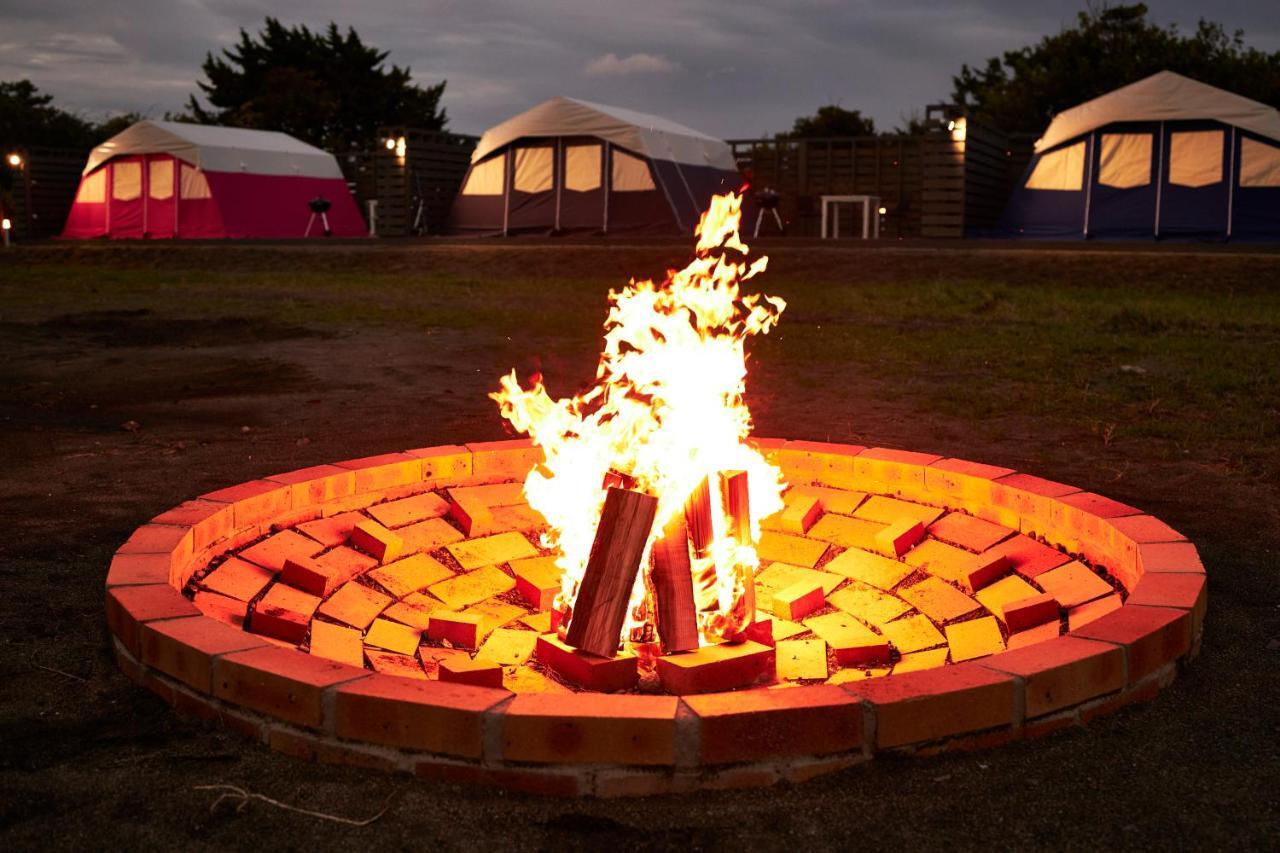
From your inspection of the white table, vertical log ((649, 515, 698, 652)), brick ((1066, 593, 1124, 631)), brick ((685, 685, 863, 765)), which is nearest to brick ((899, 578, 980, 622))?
brick ((1066, 593, 1124, 631))

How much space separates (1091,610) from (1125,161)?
663 inches

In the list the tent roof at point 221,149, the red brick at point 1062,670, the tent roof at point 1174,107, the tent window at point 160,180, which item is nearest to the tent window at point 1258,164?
the tent roof at point 1174,107

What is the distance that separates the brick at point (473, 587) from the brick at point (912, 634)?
1.35 meters

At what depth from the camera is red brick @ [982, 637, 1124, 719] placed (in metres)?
2.43

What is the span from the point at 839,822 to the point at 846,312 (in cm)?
1037

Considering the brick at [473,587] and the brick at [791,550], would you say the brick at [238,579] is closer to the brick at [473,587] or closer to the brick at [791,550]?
the brick at [473,587]

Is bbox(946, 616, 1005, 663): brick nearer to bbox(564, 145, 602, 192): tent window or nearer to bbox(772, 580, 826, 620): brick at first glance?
bbox(772, 580, 826, 620): brick

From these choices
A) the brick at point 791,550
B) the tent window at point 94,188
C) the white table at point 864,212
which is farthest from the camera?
the tent window at point 94,188

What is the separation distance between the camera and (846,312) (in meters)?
12.1

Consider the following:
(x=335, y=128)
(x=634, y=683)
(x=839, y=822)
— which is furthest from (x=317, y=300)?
(x=335, y=128)

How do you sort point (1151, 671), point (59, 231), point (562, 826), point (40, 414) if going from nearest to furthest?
point (562, 826) → point (1151, 671) → point (40, 414) → point (59, 231)

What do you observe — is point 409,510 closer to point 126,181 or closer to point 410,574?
point 410,574

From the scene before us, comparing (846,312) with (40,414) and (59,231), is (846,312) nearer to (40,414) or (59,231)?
(40,414)

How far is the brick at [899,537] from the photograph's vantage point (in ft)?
13.1
